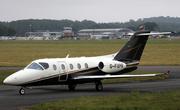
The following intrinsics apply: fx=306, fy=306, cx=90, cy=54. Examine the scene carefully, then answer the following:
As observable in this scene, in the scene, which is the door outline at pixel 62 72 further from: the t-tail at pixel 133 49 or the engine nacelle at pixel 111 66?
the t-tail at pixel 133 49

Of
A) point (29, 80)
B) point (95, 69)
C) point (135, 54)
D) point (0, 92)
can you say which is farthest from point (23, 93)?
point (135, 54)

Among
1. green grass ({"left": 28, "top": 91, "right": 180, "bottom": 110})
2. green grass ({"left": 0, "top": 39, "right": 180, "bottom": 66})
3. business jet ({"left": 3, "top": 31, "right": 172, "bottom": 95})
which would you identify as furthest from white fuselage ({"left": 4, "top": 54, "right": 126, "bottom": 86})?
green grass ({"left": 0, "top": 39, "right": 180, "bottom": 66})

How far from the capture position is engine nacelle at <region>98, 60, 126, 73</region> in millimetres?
23391

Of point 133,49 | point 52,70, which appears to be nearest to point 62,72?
point 52,70

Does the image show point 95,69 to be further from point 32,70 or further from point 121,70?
point 32,70

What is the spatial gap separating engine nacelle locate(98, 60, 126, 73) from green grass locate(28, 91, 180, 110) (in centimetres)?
489

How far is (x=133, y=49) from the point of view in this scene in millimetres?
25047

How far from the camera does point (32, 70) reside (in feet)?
65.4

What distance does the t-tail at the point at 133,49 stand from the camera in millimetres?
24759

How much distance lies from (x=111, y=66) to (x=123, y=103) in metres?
7.58

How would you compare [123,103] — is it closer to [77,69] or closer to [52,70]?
[52,70]

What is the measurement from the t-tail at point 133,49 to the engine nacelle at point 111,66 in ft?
2.20

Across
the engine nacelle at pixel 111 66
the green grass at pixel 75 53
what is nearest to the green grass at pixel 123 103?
the engine nacelle at pixel 111 66

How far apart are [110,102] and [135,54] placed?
9.37 meters
